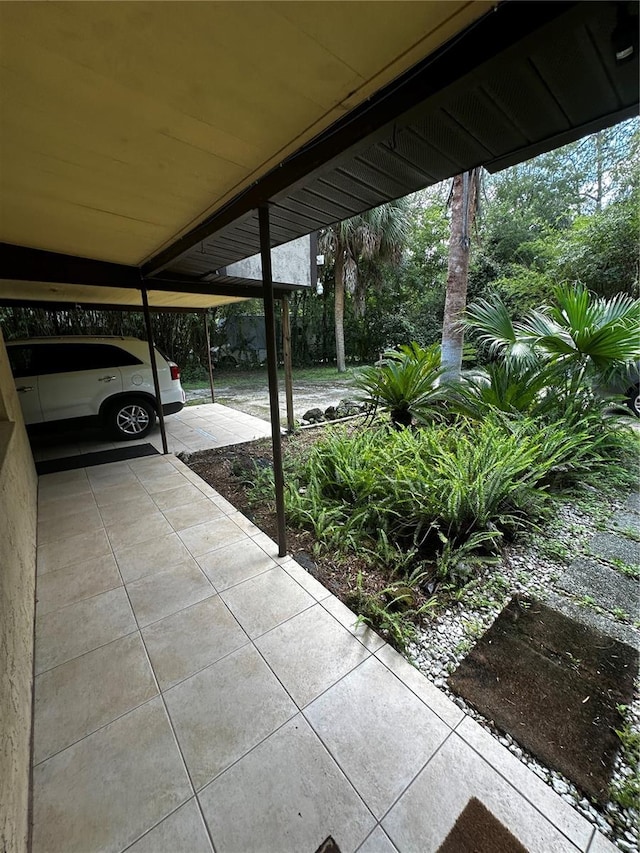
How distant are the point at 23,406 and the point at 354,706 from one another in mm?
4757

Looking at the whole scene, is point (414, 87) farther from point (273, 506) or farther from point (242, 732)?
point (273, 506)

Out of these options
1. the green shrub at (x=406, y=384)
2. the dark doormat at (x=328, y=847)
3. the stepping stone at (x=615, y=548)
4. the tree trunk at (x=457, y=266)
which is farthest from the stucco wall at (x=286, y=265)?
the dark doormat at (x=328, y=847)

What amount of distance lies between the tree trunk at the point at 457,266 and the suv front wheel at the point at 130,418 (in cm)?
429

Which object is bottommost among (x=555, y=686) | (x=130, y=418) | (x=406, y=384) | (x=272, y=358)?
(x=555, y=686)

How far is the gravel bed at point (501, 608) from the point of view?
100 cm

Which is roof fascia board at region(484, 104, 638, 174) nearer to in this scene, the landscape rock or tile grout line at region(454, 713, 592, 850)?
tile grout line at region(454, 713, 592, 850)

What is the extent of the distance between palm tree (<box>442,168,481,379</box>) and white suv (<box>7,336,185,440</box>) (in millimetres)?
4060

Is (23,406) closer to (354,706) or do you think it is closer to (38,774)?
(38,774)

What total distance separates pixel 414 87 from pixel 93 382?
4.71 meters

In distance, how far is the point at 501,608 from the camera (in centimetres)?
178

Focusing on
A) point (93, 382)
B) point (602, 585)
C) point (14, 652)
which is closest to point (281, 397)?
point (93, 382)

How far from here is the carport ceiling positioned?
33.0 inches

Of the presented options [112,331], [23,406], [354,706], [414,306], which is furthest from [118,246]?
[414,306]

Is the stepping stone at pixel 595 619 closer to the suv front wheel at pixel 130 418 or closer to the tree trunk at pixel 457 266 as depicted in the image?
the tree trunk at pixel 457 266
